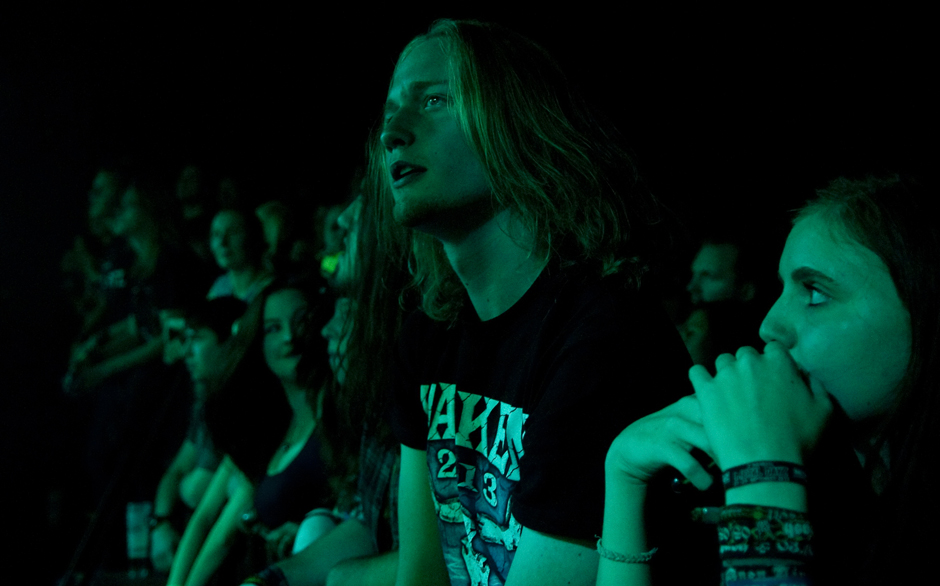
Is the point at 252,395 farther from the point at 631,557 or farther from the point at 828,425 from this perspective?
the point at 828,425

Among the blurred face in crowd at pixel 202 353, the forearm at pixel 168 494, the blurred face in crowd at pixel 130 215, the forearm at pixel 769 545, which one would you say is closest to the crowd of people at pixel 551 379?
the forearm at pixel 769 545

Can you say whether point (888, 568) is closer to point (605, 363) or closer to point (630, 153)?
point (605, 363)

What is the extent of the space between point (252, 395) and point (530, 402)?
5.34 ft

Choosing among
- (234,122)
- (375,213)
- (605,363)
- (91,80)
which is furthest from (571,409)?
(91,80)

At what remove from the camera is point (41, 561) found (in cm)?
381

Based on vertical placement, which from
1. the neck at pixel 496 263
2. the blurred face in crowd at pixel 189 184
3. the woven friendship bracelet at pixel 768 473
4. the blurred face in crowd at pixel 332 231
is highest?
the blurred face in crowd at pixel 189 184

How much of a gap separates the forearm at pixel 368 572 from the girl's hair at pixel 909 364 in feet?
3.56

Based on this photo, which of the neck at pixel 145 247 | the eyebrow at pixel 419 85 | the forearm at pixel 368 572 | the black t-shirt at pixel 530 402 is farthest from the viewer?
the neck at pixel 145 247

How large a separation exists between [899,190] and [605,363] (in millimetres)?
432

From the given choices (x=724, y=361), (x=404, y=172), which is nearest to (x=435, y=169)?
(x=404, y=172)

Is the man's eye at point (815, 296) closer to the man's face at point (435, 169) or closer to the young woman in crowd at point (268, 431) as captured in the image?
the man's face at point (435, 169)

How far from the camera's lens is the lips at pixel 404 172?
1.34 m

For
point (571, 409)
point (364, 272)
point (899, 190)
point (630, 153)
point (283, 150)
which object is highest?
point (283, 150)

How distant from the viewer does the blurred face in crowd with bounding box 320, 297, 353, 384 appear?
6.61 ft
